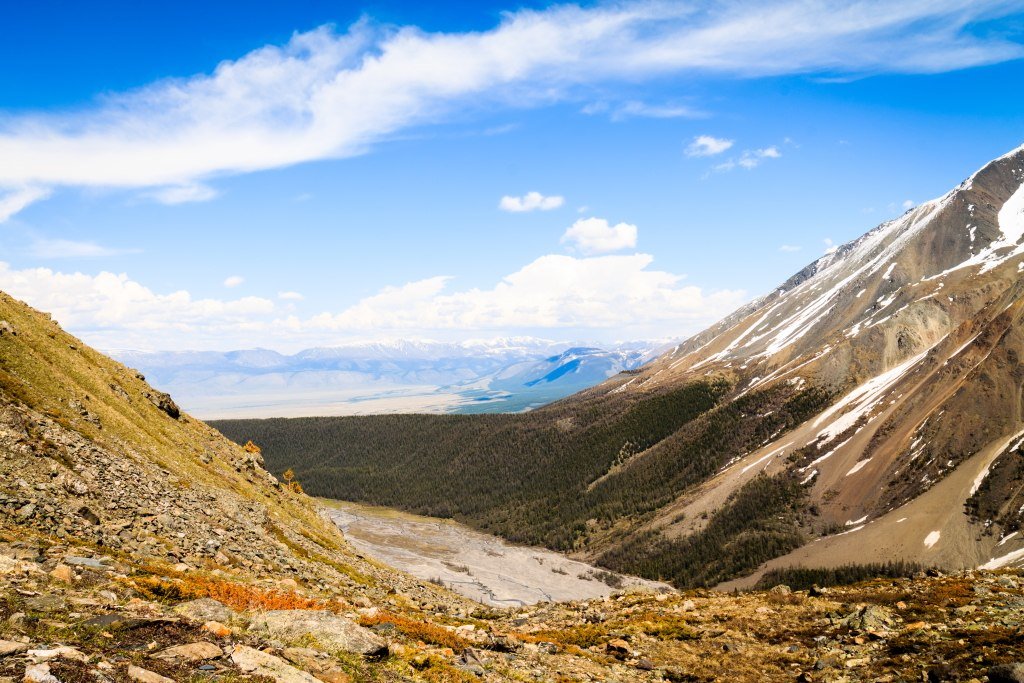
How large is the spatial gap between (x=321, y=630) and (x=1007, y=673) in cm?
2226

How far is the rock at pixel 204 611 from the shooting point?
55.0ft

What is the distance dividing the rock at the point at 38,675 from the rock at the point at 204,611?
5.67m

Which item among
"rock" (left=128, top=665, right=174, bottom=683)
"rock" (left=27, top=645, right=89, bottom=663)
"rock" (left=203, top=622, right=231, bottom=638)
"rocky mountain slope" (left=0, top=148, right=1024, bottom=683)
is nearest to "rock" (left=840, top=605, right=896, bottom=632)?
"rocky mountain slope" (left=0, top=148, right=1024, bottom=683)

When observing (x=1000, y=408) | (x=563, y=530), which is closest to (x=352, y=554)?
(x=1000, y=408)

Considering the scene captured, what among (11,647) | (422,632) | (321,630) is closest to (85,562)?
(321,630)

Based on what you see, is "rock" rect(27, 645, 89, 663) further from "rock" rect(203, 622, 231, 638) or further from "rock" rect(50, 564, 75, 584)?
"rock" rect(50, 564, 75, 584)

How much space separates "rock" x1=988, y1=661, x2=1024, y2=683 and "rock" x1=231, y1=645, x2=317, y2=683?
21.4m

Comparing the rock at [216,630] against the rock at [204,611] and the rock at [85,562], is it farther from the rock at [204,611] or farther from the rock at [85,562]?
the rock at [85,562]

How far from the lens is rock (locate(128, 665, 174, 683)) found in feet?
37.8

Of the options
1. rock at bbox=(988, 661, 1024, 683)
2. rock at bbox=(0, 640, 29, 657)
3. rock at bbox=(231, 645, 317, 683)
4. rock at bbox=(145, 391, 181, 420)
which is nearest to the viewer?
rock at bbox=(0, 640, 29, 657)

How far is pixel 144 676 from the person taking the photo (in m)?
11.6

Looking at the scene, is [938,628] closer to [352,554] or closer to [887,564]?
[352,554]

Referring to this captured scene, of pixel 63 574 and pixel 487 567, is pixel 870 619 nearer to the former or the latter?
pixel 63 574

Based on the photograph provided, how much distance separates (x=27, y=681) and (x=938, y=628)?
108ft
